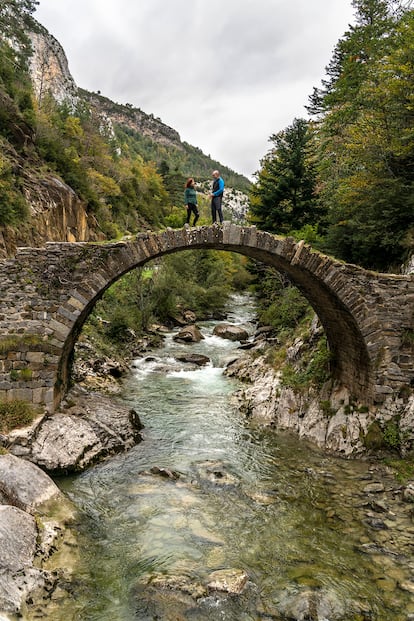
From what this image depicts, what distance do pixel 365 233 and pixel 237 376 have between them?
7099 mm

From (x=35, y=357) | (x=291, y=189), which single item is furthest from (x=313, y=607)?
(x=291, y=189)

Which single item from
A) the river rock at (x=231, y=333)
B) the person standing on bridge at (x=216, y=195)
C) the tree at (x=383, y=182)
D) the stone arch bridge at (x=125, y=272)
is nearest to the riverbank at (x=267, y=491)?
the stone arch bridge at (x=125, y=272)

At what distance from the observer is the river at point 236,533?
15.3 feet

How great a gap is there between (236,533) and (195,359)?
12.0 metres

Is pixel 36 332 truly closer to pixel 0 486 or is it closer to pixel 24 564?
pixel 0 486

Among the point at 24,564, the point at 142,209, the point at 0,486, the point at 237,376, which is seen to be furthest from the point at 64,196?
the point at 142,209

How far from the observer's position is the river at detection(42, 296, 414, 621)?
4.66 m

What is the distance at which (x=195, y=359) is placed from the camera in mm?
18078

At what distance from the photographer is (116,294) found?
74.6 feet

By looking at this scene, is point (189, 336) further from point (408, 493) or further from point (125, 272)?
point (408, 493)

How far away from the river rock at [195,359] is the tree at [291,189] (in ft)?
21.6

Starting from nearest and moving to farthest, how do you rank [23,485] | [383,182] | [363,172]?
[23,485] < [383,182] < [363,172]

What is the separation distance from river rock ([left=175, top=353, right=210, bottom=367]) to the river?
7.33m

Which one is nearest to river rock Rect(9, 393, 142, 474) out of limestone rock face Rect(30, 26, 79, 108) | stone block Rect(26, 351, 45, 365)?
stone block Rect(26, 351, 45, 365)
